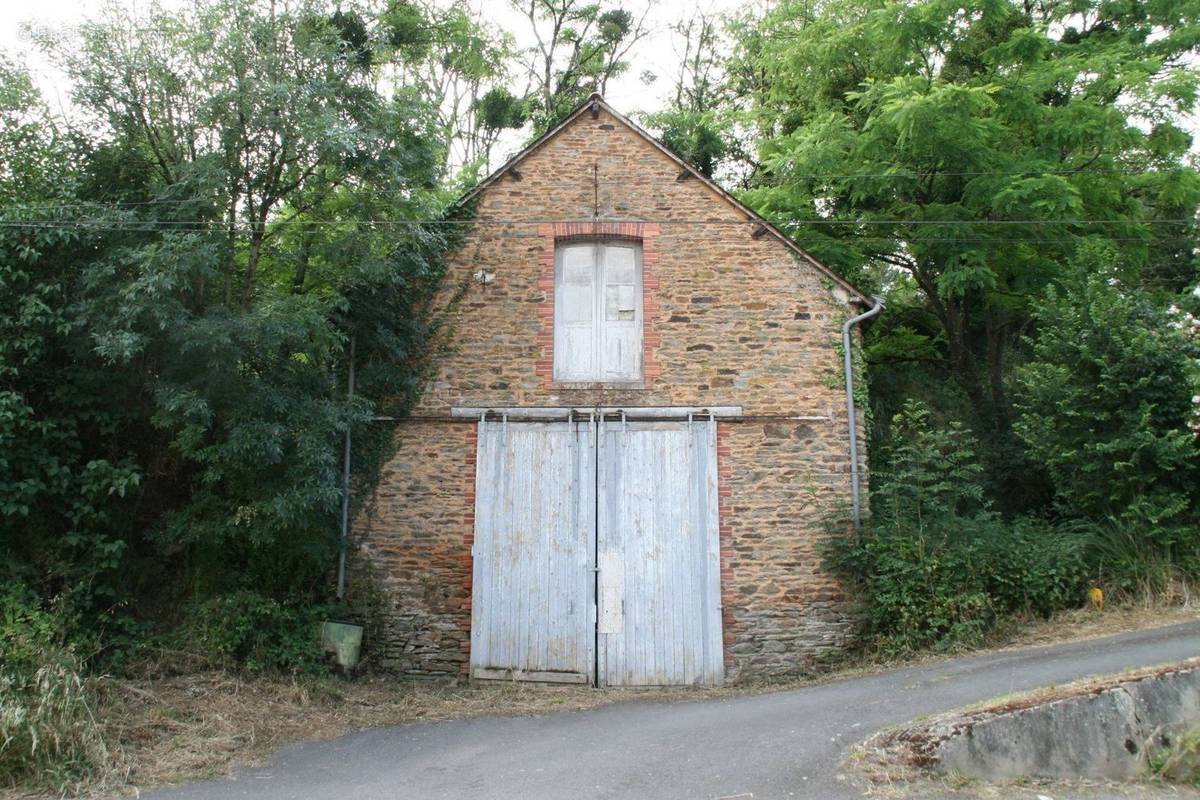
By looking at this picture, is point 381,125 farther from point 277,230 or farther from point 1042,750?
point 1042,750

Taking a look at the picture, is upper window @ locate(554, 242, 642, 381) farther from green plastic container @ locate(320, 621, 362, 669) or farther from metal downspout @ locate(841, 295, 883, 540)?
green plastic container @ locate(320, 621, 362, 669)

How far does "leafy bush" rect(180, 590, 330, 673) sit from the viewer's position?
895 centimetres

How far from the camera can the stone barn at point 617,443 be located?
10312 millimetres

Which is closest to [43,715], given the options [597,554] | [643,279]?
[597,554]

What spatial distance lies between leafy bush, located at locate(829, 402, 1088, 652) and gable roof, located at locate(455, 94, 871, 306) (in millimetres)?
1978

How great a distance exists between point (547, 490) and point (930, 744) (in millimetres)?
5378

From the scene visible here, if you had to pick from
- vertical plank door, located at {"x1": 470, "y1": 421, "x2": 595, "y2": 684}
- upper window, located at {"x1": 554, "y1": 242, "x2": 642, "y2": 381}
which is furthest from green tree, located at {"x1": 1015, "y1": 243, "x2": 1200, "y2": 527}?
vertical plank door, located at {"x1": 470, "y1": 421, "x2": 595, "y2": 684}

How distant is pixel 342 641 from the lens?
967 cm

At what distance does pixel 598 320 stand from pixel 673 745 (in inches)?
215

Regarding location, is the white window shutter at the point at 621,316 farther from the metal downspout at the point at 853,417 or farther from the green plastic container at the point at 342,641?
the green plastic container at the point at 342,641

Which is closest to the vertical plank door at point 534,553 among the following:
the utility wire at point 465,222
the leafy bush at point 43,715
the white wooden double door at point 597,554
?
the white wooden double door at point 597,554

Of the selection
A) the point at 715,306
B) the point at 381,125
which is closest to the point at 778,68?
the point at 715,306

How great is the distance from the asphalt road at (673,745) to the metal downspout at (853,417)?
2.03 m

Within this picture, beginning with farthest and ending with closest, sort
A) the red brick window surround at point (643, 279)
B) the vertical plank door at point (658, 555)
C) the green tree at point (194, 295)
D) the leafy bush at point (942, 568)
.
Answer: the red brick window surround at point (643, 279) → the vertical plank door at point (658, 555) → the leafy bush at point (942, 568) → the green tree at point (194, 295)
